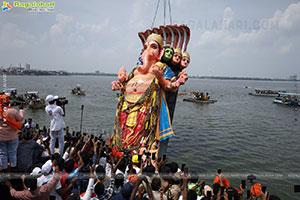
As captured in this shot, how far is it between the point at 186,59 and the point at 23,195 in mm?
7421

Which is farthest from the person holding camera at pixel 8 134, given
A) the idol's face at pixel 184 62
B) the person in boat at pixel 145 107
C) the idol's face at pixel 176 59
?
the idol's face at pixel 184 62

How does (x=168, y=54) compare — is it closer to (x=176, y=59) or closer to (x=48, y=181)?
(x=176, y=59)

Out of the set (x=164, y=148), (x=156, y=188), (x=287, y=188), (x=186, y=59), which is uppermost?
(x=186, y=59)

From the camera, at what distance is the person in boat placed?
7.60 metres

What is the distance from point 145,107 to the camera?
777 centimetres

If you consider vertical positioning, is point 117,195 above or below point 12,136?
below

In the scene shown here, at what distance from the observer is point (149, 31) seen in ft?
33.4

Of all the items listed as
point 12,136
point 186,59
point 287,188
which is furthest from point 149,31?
point 287,188

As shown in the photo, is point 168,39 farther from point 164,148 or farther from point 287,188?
point 287,188

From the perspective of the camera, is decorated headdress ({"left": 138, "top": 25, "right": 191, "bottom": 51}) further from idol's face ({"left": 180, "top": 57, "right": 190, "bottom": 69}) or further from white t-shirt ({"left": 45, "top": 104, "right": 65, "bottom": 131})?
white t-shirt ({"left": 45, "top": 104, "right": 65, "bottom": 131})

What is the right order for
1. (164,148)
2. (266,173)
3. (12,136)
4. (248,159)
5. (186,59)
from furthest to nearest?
(248,159) → (266,173) → (186,59) → (164,148) → (12,136)

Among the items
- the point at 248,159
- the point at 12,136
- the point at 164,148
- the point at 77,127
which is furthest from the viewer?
the point at 77,127

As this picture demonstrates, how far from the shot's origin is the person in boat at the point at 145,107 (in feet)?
24.9

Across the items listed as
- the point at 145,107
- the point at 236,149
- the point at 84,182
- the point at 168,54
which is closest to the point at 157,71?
the point at 145,107
